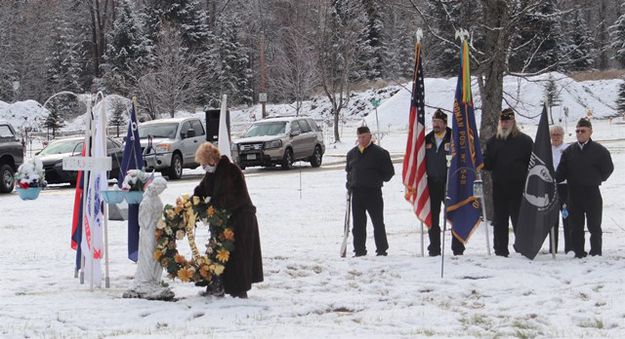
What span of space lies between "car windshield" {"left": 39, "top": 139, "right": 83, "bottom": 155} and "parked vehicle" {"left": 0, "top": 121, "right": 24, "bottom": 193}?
5.84ft

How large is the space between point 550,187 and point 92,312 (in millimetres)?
5385

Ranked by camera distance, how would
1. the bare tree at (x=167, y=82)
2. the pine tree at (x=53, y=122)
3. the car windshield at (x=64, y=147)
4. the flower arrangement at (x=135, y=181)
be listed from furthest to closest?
the pine tree at (x=53, y=122) → the bare tree at (x=167, y=82) → the car windshield at (x=64, y=147) → the flower arrangement at (x=135, y=181)

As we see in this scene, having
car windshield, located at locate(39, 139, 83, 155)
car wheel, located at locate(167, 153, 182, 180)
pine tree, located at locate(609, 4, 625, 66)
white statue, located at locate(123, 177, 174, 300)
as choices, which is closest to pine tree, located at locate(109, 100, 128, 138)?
car windshield, located at locate(39, 139, 83, 155)

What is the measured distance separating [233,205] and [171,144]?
16381 millimetres

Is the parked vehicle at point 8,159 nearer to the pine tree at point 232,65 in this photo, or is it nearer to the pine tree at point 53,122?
the pine tree at point 53,122

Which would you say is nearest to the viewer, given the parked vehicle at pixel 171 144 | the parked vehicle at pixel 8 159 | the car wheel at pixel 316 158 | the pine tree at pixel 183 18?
the parked vehicle at pixel 8 159

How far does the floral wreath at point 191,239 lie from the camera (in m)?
8.35

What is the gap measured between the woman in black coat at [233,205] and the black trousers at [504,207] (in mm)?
3408

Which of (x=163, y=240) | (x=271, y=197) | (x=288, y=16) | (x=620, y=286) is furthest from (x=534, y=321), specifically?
(x=288, y=16)

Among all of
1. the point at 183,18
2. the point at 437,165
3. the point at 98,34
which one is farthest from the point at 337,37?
the point at 437,165

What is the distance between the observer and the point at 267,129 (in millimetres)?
28344

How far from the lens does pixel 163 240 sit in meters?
8.54

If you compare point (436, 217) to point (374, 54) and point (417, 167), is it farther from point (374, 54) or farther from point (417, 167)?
point (374, 54)

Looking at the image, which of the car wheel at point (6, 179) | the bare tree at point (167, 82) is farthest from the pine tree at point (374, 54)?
the car wheel at point (6, 179)
